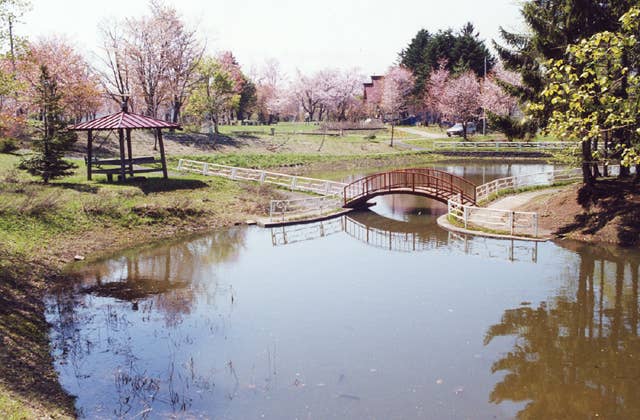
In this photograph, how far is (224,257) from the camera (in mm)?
22594

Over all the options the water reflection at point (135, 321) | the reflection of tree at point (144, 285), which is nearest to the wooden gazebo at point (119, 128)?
the reflection of tree at point (144, 285)

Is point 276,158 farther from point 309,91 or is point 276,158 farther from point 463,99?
point 309,91

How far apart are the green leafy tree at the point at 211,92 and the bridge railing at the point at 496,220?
38962 mm

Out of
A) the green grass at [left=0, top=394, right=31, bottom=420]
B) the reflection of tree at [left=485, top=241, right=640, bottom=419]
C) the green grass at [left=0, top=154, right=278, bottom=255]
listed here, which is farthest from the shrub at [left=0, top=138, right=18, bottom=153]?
the reflection of tree at [left=485, top=241, right=640, bottom=419]

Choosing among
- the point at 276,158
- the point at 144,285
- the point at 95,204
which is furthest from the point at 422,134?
the point at 144,285

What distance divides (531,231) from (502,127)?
7460mm

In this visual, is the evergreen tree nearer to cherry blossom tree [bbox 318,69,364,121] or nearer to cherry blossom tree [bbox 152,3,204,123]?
cherry blossom tree [bbox 318,69,364,121]

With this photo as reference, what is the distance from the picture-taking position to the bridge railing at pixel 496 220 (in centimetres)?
2428

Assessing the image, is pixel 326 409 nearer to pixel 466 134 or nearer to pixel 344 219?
pixel 344 219

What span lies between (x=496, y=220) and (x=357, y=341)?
49.4ft

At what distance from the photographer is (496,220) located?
26812mm

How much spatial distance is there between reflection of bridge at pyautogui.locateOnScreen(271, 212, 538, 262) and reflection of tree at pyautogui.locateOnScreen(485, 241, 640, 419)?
Result: 4.48 m

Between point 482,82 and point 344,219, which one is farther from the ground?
point 482,82

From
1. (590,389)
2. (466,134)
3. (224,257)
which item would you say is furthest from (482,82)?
(590,389)
